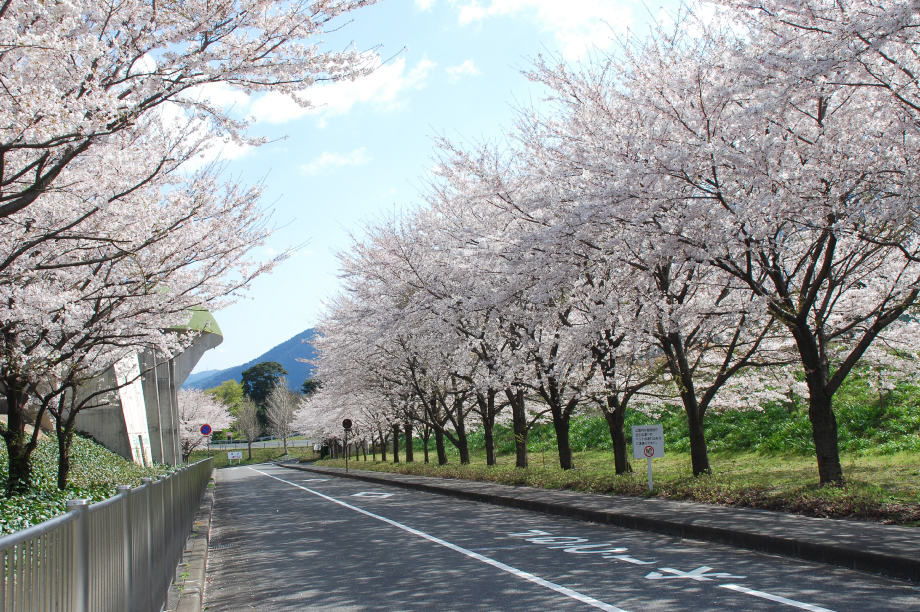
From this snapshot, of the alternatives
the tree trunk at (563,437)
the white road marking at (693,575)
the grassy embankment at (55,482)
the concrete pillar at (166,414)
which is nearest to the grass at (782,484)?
the tree trunk at (563,437)

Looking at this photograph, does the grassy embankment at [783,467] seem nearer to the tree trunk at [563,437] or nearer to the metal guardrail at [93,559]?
the tree trunk at [563,437]

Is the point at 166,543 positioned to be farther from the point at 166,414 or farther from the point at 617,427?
the point at 166,414

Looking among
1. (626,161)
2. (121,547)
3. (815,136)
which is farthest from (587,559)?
(815,136)

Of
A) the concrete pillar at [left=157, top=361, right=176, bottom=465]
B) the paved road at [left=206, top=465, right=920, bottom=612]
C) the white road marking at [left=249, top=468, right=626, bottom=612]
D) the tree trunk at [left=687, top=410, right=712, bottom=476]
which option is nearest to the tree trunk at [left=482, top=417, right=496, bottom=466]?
the tree trunk at [left=687, top=410, right=712, bottom=476]

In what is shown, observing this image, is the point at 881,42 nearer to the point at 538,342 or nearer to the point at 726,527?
the point at 726,527

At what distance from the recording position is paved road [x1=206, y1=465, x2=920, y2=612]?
18.8ft

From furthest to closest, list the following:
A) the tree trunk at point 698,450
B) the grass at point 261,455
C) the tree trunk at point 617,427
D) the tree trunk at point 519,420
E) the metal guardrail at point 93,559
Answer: the grass at point 261,455
the tree trunk at point 519,420
the tree trunk at point 617,427
the tree trunk at point 698,450
the metal guardrail at point 93,559

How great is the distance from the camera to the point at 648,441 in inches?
526

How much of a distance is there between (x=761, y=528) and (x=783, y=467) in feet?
33.0

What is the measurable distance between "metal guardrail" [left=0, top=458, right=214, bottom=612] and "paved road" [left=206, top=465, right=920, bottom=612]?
1474 mm

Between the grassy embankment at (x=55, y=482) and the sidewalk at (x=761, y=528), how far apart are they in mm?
7492

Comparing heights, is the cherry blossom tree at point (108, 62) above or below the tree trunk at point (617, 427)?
Result: above

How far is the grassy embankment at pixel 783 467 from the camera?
9.66 m

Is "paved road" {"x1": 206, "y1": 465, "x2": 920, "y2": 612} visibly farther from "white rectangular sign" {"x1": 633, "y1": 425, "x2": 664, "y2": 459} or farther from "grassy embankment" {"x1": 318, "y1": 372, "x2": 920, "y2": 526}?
"white rectangular sign" {"x1": 633, "y1": 425, "x2": 664, "y2": 459}
